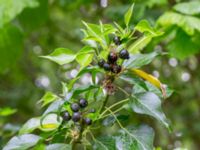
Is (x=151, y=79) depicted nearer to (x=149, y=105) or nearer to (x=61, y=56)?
(x=149, y=105)

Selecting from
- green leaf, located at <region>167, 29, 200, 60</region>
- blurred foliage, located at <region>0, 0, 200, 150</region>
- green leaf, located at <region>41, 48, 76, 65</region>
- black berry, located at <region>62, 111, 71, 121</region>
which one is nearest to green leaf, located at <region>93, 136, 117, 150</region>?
black berry, located at <region>62, 111, 71, 121</region>

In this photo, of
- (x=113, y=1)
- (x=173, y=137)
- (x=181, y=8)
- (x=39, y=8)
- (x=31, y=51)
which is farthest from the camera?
(x=31, y=51)

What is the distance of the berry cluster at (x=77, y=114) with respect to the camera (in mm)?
1250

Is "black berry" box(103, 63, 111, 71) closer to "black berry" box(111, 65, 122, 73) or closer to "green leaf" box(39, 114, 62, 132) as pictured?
"black berry" box(111, 65, 122, 73)

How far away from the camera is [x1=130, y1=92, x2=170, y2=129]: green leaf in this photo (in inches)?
47.7

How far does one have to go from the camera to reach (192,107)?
3768mm

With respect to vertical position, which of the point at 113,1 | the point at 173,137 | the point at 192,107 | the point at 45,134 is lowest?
the point at 192,107

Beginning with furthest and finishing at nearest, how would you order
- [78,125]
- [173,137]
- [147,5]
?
[173,137] → [147,5] → [78,125]

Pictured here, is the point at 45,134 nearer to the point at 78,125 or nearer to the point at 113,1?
the point at 78,125

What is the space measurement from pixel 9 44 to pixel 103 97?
1.35m

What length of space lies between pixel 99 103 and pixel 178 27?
86 centimetres

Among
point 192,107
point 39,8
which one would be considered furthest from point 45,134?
point 192,107

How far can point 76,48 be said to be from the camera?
389 centimetres

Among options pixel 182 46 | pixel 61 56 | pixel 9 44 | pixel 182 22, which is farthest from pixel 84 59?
pixel 9 44
